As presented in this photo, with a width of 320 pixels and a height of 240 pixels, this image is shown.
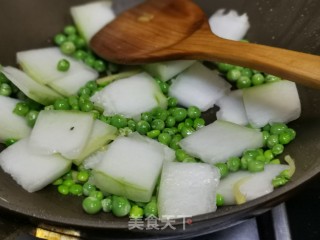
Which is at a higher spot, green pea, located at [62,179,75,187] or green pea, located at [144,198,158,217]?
green pea, located at [144,198,158,217]

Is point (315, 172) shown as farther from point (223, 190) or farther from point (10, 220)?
point (10, 220)

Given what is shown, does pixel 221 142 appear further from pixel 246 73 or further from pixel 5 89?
pixel 5 89

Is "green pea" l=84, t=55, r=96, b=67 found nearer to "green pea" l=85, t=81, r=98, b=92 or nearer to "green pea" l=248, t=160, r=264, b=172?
"green pea" l=85, t=81, r=98, b=92

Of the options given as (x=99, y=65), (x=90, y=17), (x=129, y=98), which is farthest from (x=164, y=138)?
(x=90, y=17)

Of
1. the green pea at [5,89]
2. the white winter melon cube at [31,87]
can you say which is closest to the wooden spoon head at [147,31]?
the white winter melon cube at [31,87]

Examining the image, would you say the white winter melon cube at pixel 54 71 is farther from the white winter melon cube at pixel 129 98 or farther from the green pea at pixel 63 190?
the green pea at pixel 63 190

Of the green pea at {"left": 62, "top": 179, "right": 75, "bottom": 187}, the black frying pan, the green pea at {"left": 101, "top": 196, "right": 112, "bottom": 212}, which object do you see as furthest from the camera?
the green pea at {"left": 62, "top": 179, "right": 75, "bottom": 187}

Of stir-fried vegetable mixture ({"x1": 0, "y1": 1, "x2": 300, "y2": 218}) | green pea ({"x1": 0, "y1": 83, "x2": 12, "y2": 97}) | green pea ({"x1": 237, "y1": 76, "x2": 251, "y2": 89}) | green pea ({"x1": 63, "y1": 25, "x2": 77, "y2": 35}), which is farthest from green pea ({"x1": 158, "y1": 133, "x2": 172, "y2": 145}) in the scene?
green pea ({"x1": 63, "y1": 25, "x2": 77, "y2": 35})

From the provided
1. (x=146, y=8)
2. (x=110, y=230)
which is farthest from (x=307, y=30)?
(x=110, y=230)
